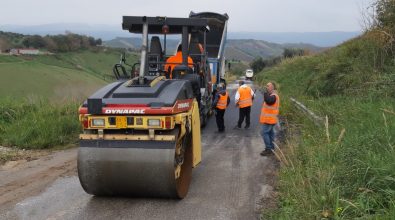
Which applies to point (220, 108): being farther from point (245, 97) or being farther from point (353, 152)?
point (353, 152)

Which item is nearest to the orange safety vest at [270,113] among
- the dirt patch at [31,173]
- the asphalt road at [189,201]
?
the asphalt road at [189,201]

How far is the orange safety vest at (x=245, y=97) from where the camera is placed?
12779 millimetres

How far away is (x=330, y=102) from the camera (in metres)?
11.6

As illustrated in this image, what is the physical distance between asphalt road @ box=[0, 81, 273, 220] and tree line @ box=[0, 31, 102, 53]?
5507 cm

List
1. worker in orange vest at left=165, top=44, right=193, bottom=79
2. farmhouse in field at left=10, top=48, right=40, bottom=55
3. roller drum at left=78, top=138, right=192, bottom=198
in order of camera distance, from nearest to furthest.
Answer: roller drum at left=78, top=138, right=192, bottom=198 → worker in orange vest at left=165, top=44, right=193, bottom=79 → farmhouse in field at left=10, top=48, right=40, bottom=55

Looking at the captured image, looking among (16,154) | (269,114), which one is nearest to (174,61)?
(269,114)

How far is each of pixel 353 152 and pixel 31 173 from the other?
5.02 meters

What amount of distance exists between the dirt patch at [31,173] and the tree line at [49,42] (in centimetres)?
5269

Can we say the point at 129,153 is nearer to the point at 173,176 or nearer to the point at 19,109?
the point at 173,176

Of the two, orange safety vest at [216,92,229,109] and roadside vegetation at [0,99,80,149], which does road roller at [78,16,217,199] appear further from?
orange safety vest at [216,92,229,109]

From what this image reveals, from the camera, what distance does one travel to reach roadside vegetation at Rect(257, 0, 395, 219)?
4.82 meters

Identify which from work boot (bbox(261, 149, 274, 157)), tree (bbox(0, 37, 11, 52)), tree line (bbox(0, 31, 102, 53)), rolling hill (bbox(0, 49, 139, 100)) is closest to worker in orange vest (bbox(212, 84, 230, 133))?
work boot (bbox(261, 149, 274, 157))

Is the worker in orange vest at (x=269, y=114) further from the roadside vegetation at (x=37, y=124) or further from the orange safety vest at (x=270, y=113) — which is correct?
the roadside vegetation at (x=37, y=124)

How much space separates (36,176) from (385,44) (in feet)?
28.0
